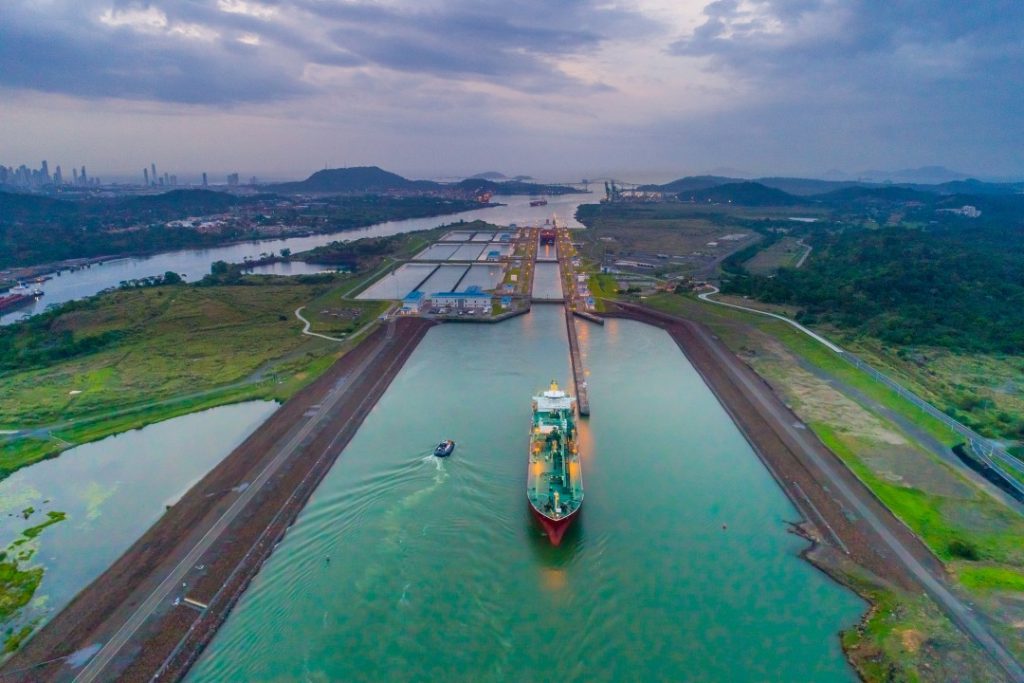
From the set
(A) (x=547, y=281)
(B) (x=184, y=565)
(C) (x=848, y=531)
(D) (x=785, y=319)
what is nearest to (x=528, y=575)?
(B) (x=184, y=565)

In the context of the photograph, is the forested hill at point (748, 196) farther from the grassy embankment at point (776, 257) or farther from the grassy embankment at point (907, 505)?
the grassy embankment at point (907, 505)

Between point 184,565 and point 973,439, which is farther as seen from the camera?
point 973,439

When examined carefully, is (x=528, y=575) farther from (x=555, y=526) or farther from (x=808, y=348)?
(x=808, y=348)

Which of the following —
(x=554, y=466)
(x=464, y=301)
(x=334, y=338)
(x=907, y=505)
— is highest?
(x=464, y=301)

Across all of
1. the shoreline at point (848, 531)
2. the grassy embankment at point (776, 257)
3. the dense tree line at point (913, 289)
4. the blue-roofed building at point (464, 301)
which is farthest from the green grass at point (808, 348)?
the grassy embankment at point (776, 257)

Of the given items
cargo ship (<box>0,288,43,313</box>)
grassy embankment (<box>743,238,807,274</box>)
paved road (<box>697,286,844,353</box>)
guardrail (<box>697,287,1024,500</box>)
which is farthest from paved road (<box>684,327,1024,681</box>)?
cargo ship (<box>0,288,43,313</box>)

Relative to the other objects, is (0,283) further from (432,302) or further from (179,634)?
(179,634)

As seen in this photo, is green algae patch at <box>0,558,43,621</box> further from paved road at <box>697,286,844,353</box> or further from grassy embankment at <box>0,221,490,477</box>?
paved road at <box>697,286,844,353</box>
